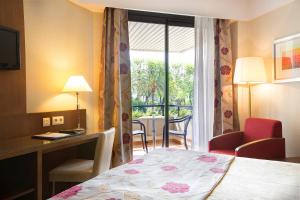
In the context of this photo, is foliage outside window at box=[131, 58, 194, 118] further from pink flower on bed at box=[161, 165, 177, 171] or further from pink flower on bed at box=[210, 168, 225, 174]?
pink flower on bed at box=[210, 168, 225, 174]

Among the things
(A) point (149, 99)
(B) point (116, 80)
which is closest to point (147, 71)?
(A) point (149, 99)

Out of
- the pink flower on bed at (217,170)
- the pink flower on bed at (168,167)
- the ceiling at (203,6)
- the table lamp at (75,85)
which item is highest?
the ceiling at (203,6)

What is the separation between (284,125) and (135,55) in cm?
228

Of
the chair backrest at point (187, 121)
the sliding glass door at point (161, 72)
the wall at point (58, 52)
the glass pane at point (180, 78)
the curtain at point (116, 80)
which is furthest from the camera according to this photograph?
the chair backrest at point (187, 121)

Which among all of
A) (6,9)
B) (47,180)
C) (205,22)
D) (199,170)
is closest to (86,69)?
(6,9)

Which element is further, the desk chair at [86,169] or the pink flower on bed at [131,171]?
the desk chair at [86,169]

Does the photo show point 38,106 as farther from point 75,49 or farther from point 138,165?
point 138,165

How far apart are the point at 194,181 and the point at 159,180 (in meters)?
0.20

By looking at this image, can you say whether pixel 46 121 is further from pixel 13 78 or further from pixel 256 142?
pixel 256 142

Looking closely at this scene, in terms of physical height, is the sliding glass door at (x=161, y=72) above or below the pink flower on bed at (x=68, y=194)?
above

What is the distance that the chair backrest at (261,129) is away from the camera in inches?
113

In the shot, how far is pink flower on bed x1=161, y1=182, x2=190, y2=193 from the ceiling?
253 centimetres

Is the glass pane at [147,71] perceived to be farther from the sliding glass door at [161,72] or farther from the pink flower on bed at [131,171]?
the pink flower on bed at [131,171]

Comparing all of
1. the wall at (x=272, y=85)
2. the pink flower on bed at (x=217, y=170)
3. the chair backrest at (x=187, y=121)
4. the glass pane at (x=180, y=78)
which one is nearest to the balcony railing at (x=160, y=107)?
the glass pane at (x=180, y=78)
